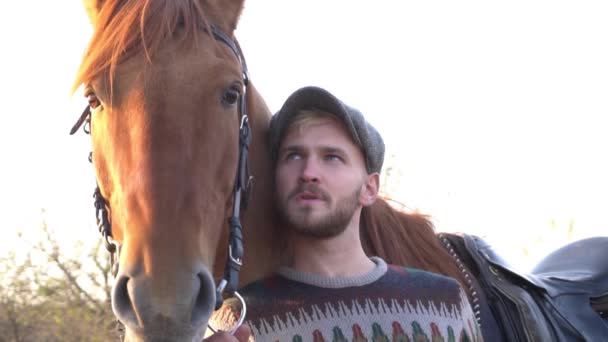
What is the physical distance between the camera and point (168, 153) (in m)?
2.41

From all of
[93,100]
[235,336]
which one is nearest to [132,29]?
[93,100]

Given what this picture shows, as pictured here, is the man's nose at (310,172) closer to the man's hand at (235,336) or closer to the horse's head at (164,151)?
the horse's head at (164,151)

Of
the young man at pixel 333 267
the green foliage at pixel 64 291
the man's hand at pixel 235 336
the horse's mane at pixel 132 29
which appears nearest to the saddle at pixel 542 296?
the young man at pixel 333 267

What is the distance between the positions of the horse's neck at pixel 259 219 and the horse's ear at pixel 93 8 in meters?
0.66

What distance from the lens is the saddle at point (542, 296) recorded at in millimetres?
3352

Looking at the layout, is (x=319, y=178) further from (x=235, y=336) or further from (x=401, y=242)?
(x=401, y=242)

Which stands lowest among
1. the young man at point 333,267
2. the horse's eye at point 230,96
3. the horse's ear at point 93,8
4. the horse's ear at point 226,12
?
the young man at point 333,267

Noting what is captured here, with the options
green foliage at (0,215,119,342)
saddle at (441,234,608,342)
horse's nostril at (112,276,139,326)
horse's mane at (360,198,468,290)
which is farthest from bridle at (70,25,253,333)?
green foliage at (0,215,119,342)

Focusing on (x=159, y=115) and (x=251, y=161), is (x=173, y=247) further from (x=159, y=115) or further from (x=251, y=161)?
(x=251, y=161)

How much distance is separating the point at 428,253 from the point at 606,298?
89 cm

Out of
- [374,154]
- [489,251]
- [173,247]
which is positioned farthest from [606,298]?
[173,247]

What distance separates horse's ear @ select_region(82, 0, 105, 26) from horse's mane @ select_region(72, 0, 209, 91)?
16cm

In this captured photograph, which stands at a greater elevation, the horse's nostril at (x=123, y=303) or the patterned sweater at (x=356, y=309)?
the horse's nostril at (x=123, y=303)

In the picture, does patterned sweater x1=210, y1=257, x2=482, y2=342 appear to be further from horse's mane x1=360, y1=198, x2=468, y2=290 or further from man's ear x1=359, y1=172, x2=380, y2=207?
horse's mane x1=360, y1=198, x2=468, y2=290
